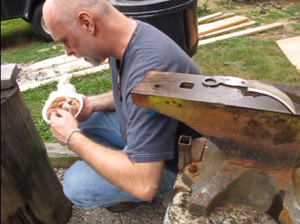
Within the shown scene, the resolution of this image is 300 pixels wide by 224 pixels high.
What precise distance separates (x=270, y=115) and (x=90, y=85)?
2.99 metres

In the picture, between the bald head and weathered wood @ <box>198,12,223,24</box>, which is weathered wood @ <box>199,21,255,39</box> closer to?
weathered wood @ <box>198,12,223,24</box>

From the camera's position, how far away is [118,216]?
2.35 metres

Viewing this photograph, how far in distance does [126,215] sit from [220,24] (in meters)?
3.66

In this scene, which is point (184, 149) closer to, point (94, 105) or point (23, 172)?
point (23, 172)

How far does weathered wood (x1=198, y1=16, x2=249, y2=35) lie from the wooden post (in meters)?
3.66

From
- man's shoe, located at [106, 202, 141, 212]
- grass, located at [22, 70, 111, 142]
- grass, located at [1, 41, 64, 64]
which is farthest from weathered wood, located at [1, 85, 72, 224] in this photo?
grass, located at [1, 41, 64, 64]

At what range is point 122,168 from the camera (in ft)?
5.19

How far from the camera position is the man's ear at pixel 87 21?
1.60 metres

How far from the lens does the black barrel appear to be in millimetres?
2820

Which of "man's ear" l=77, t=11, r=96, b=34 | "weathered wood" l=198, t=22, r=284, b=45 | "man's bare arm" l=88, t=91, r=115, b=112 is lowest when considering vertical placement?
"weathered wood" l=198, t=22, r=284, b=45

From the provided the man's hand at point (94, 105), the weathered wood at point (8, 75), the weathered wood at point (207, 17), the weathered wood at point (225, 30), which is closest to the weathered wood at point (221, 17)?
the weathered wood at point (207, 17)

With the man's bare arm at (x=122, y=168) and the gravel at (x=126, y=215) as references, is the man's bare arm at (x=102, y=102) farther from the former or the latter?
the gravel at (x=126, y=215)

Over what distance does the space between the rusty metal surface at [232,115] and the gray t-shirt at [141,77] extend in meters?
0.11

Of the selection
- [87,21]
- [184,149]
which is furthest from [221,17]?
[184,149]
